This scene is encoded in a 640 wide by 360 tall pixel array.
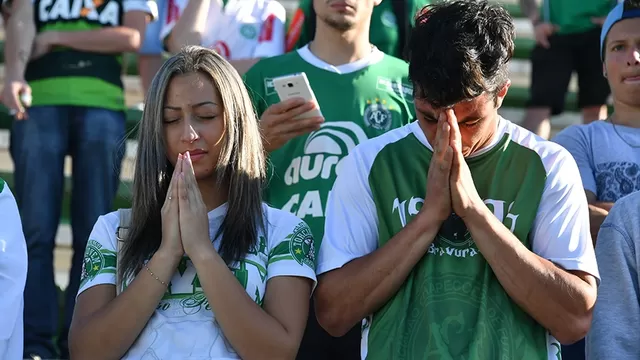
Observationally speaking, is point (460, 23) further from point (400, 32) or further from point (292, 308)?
point (400, 32)

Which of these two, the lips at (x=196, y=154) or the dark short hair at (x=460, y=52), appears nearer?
the dark short hair at (x=460, y=52)

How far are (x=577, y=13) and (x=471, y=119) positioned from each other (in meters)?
3.48

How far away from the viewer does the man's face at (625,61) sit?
4680mm

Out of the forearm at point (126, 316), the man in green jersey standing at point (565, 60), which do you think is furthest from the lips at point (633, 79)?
the forearm at point (126, 316)

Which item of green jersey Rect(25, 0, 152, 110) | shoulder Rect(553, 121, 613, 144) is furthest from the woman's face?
green jersey Rect(25, 0, 152, 110)

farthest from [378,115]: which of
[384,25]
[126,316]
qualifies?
[126,316]

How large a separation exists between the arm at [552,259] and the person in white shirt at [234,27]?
2.31 meters

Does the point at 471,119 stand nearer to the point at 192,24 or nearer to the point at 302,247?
the point at 302,247

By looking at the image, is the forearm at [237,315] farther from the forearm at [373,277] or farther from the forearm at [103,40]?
the forearm at [103,40]

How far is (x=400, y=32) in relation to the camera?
5.28 meters

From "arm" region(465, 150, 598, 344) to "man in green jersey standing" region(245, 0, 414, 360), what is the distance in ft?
3.30

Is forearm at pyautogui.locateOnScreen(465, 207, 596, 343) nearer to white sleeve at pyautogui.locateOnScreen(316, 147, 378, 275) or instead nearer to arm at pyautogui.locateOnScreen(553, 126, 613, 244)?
white sleeve at pyautogui.locateOnScreen(316, 147, 378, 275)

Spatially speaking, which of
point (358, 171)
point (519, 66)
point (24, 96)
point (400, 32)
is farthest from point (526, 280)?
point (519, 66)

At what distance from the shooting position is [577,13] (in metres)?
6.72
